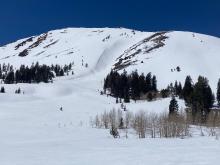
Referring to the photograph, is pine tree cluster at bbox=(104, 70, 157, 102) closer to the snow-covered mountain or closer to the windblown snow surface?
the windblown snow surface

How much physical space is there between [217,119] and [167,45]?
355ft

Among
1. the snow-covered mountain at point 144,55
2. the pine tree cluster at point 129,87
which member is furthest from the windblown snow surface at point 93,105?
the pine tree cluster at point 129,87

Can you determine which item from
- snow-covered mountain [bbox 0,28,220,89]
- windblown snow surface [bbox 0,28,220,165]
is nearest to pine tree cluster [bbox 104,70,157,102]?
windblown snow surface [bbox 0,28,220,165]

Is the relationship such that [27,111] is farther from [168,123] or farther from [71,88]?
[71,88]

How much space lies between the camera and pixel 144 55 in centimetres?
12706

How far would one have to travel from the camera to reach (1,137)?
21.9 m

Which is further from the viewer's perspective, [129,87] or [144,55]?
[144,55]

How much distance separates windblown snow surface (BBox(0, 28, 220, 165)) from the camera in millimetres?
14891

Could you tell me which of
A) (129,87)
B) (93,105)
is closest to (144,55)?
(129,87)

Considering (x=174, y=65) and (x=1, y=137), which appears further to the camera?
(x=174, y=65)

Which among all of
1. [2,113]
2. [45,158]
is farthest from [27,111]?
[45,158]

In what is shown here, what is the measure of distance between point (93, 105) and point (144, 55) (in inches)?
2932

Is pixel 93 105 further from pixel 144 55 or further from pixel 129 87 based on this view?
pixel 144 55

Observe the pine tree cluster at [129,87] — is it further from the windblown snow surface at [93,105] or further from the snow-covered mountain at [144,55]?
the snow-covered mountain at [144,55]
